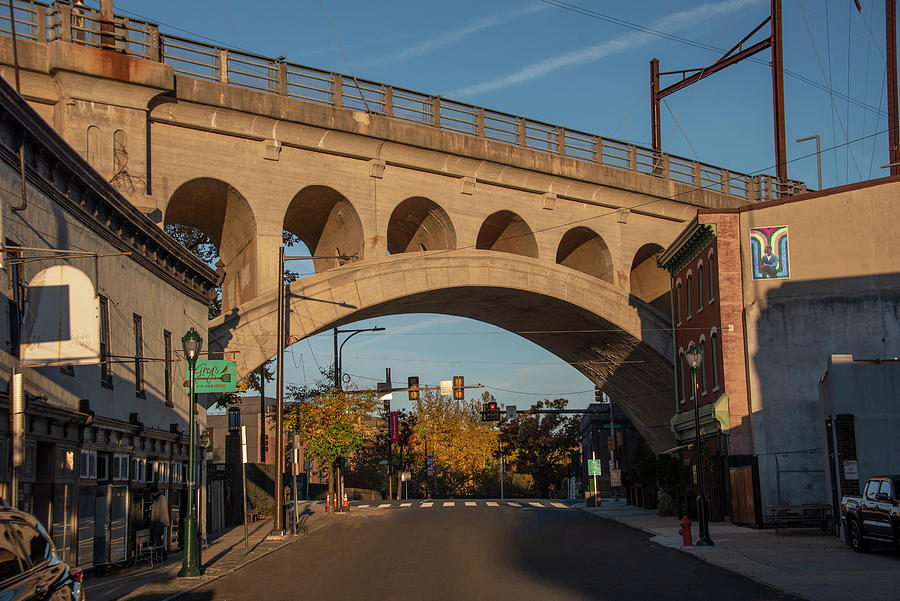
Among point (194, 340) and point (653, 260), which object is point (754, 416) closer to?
point (653, 260)

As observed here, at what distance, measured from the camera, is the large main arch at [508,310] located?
35.8 meters

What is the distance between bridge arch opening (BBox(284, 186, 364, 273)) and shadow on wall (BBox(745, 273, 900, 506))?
14.9 metres

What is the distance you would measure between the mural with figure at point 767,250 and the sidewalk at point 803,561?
9.16m

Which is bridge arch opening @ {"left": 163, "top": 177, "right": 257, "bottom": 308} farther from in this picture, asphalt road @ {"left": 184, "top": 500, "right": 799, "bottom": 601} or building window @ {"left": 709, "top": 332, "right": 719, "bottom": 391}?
building window @ {"left": 709, "top": 332, "right": 719, "bottom": 391}

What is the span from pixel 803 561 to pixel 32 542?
55.4 ft

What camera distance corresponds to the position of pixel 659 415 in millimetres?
53438

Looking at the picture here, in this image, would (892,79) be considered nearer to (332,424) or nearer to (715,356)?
(715,356)

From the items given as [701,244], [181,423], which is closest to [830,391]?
[701,244]

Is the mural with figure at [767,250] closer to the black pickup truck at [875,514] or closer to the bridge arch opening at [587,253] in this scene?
the bridge arch opening at [587,253]

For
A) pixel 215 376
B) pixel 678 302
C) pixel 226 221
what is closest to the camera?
pixel 215 376

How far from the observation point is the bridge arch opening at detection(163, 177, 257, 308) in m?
35.4

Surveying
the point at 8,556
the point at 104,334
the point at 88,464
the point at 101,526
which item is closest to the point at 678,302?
the point at 104,334

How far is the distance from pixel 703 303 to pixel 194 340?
2361 cm

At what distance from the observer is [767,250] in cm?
3659
